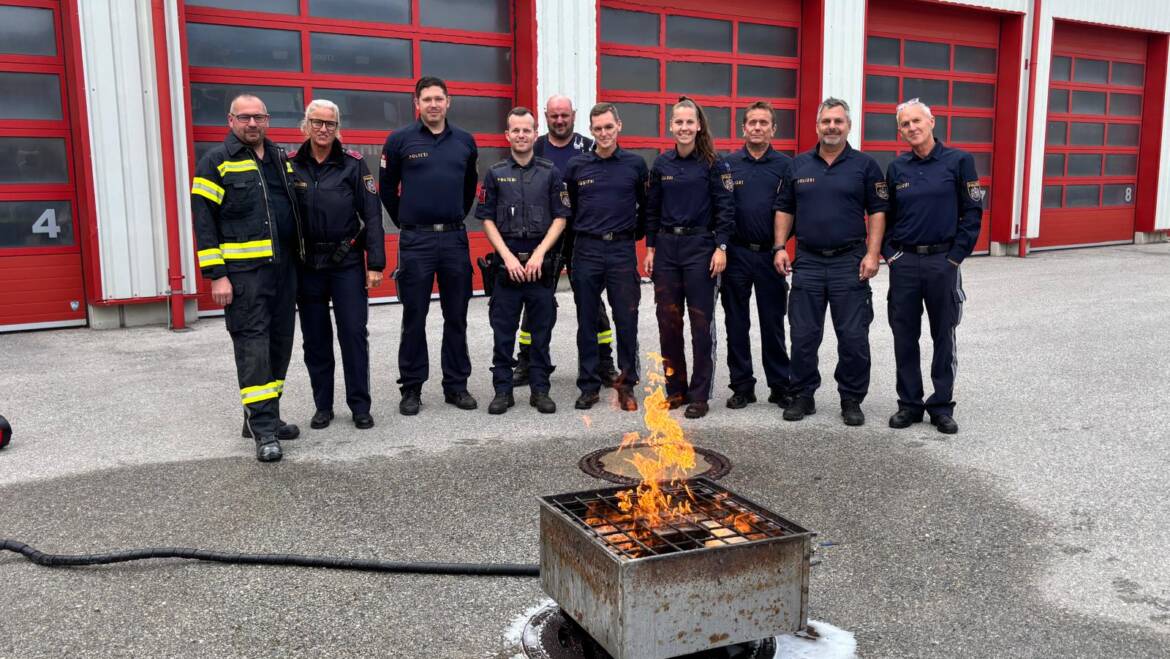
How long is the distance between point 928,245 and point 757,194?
1133 mm

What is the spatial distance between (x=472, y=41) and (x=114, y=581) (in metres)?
8.68

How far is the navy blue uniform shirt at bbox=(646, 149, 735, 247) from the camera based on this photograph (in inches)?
244

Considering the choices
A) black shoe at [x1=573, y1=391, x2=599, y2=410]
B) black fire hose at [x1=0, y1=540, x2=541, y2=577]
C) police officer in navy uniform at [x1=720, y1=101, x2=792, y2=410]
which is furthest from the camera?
black shoe at [x1=573, y1=391, x2=599, y2=410]

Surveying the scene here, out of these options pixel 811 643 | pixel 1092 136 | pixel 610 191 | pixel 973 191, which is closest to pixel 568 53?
pixel 610 191

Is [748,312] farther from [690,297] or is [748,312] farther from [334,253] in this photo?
[334,253]

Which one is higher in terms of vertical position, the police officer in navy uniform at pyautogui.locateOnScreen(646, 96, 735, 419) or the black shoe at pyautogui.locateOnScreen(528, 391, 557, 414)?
the police officer in navy uniform at pyautogui.locateOnScreen(646, 96, 735, 419)

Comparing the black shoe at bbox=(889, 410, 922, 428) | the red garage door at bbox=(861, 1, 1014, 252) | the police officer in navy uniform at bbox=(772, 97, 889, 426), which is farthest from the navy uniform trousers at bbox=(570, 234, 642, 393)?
the red garage door at bbox=(861, 1, 1014, 252)

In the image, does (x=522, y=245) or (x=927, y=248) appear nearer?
(x=927, y=248)

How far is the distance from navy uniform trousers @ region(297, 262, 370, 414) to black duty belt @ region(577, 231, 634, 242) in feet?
4.75

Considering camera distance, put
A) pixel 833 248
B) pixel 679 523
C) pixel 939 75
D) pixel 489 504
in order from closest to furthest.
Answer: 1. pixel 679 523
2. pixel 489 504
3. pixel 833 248
4. pixel 939 75

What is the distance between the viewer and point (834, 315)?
6.12 metres

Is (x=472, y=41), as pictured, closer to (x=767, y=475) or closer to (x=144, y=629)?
(x=767, y=475)

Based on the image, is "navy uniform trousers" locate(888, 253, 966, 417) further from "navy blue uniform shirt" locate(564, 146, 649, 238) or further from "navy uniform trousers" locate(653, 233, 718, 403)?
"navy blue uniform shirt" locate(564, 146, 649, 238)

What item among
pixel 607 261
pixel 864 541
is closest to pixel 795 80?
pixel 607 261
